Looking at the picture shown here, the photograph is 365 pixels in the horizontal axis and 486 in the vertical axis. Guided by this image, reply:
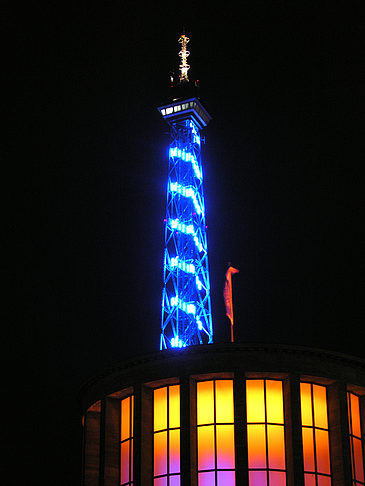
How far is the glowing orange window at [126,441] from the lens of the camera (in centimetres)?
5191

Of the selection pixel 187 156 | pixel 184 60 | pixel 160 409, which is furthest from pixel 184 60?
pixel 160 409

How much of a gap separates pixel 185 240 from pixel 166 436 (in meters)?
50.4

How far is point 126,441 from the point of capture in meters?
52.8

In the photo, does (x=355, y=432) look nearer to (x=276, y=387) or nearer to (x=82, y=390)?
(x=276, y=387)

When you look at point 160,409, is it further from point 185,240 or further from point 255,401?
point 185,240

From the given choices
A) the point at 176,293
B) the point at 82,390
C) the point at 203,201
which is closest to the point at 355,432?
the point at 82,390

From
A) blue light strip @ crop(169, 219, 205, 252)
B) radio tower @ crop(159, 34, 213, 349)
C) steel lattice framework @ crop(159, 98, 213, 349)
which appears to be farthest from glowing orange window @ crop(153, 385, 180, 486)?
blue light strip @ crop(169, 219, 205, 252)

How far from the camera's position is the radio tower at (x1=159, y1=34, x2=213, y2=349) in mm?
94438

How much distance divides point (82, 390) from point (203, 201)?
49.4 meters

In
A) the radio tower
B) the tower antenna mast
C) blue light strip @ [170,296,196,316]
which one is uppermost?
the tower antenna mast

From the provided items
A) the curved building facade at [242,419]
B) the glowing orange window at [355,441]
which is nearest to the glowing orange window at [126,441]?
the curved building facade at [242,419]

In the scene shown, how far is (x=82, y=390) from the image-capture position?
187 ft

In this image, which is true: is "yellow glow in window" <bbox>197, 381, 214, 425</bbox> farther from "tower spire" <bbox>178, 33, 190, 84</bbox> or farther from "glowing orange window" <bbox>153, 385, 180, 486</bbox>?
"tower spire" <bbox>178, 33, 190, 84</bbox>

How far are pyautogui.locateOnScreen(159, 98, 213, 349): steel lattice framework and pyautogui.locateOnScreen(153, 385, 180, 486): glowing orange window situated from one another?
134 feet
